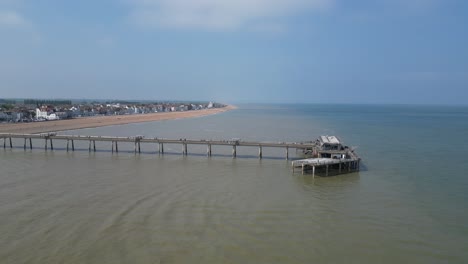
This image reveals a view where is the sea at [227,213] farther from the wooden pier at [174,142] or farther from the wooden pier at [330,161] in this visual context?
the wooden pier at [174,142]

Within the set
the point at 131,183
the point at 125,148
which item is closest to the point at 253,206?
the point at 131,183

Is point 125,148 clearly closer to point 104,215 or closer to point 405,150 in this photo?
point 104,215

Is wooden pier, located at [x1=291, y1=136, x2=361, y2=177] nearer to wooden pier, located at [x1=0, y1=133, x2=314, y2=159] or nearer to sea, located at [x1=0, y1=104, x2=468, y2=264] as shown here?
sea, located at [x1=0, y1=104, x2=468, y2=264]

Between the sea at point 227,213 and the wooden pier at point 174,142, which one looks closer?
the sea at point 227,213

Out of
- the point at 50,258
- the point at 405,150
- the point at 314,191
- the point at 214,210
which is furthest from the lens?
the point at 405,150

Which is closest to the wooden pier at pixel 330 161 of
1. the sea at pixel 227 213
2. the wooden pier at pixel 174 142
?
the sea at pixel 227 213

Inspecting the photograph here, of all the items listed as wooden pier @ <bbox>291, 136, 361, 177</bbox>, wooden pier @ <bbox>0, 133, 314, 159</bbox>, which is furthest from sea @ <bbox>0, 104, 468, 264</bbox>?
wooden pier @ <bbox>0, 133, 314, 159</bbox>

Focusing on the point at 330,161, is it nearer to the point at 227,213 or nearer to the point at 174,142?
the point at 227,213

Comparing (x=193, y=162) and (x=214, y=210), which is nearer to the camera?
(x=214, y=210)
